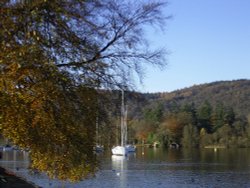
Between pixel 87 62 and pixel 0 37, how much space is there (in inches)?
112

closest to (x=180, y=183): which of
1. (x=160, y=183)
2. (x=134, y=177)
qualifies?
(x=160, y=183)

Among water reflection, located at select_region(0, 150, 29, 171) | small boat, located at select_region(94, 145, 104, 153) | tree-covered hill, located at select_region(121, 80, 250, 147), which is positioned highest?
tree-covered hill, located at select_region(121, 80, 250, 147)

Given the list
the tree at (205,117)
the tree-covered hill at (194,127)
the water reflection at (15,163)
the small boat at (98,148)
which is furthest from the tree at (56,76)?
the tree at (205,117)

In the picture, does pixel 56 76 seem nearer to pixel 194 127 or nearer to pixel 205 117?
pixel 194 127

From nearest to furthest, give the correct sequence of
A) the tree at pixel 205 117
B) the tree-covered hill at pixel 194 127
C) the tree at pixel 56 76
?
the tree at pixel 56 76
the tree-covered hill at pixel 194 127
the tree at pixel 205 117

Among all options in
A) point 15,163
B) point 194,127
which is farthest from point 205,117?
point 15,163

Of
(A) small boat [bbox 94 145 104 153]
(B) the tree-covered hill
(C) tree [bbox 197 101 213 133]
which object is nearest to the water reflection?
(A) small boat [bbox 94 145 104 153]

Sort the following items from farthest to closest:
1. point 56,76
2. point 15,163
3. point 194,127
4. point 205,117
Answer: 1. point 205,117
2. point 194,127
3. point 15,163
4. point 56,76

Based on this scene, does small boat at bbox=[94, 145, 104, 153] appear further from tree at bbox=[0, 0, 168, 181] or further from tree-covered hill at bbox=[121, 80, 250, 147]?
tree-covered hill at bbox=[121, 80, 250, 147]

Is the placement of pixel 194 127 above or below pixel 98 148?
above

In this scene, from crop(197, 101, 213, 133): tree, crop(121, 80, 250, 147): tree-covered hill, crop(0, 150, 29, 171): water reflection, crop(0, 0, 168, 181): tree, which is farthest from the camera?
crop(197, 101, 213, 133): tree

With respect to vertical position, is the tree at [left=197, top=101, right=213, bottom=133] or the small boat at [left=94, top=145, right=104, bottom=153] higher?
the tree at [left=197, top=101, right=213, bottom=133]

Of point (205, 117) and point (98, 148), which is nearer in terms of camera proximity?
point (98, 148)

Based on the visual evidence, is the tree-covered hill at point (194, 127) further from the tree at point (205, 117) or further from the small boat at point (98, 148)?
the small boat at point (98, 148)
